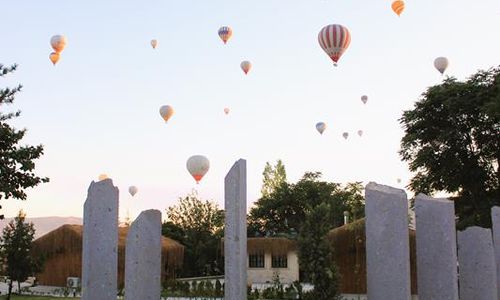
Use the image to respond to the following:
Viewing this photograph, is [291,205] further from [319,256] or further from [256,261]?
[319,256]

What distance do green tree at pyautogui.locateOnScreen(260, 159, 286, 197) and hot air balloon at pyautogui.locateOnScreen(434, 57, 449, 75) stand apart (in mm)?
30777

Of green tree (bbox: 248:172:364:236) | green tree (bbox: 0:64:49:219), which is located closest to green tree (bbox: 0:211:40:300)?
green tree (bbox: 0:64:49:219)

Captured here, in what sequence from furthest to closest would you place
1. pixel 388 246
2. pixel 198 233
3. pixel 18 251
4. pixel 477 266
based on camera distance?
pixel 198 233, pixel 18 251, pixel 477 266, pixel 388 246

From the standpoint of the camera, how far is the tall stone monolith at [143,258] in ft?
20.2

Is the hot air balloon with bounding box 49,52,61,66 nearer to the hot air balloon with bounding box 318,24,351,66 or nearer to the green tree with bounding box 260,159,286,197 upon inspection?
the hot air balloon with bounding box 318,24,351,66

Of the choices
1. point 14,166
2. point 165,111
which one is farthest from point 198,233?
point 14,166

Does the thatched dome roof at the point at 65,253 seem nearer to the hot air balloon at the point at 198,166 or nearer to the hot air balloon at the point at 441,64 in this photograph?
the hot air balloon at the point at 198,166

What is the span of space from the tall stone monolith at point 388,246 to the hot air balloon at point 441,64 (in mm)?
29836

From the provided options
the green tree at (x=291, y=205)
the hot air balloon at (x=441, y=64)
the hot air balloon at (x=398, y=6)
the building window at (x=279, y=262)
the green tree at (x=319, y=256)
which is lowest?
the building window at (x=279, y=262)

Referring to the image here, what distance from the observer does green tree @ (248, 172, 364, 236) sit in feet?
187

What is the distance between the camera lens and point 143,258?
620 centimetres

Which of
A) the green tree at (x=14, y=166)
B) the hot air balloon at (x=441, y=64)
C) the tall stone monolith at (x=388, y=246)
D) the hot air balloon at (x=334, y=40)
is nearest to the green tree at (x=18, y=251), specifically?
the green tree at (x=14, y=166)

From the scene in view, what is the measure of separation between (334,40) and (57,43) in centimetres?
1270

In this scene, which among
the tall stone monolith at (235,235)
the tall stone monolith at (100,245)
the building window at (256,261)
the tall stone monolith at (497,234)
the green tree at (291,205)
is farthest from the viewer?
the green tree at (291,205)
